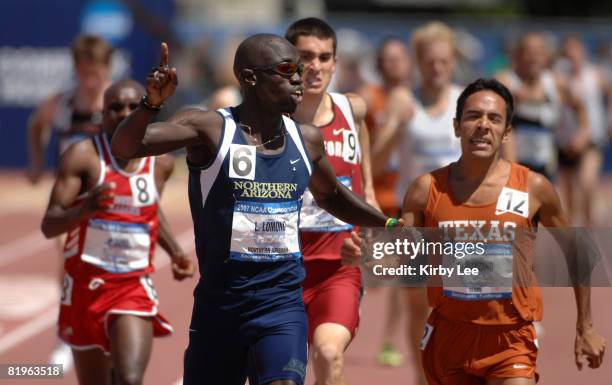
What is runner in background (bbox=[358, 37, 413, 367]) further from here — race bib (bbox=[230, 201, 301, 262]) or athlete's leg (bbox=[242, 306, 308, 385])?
athlete's leg (bbox=[242, 306, 308, 385])

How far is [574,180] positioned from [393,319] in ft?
18.6

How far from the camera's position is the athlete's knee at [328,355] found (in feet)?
20.5

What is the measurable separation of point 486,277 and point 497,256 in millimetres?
114

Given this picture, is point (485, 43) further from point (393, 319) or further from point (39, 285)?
point (393, 319)

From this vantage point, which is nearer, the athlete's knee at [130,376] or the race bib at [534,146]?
the athlete's knee at [130,376]

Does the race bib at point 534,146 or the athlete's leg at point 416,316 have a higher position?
the race bib at point 534,146

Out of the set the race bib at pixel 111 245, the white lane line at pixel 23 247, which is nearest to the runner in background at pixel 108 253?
the race bib at pixel 111 245

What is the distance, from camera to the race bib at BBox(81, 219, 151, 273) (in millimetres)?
6812

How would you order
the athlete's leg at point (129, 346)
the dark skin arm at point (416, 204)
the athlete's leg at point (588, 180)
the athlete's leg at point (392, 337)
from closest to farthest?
the dark skin arm at point (416, 204), the athlete's leg at point (129, 346), the athlete's leg at point (392, 337), the athlete's leg at point (588, 180)

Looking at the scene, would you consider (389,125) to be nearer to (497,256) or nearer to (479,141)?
(479,141)

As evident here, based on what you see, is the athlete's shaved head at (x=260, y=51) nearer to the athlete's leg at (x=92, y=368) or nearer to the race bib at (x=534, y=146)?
the athlete's leg at (x=92, y=368)

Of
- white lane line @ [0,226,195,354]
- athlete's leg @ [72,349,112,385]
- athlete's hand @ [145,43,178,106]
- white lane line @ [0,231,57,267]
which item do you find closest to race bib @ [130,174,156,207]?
athlete's leg @ [72,349,112,385]

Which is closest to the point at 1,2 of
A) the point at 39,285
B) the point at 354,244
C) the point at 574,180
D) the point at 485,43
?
the point at 485,43

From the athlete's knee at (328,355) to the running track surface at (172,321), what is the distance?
43.8 inches
